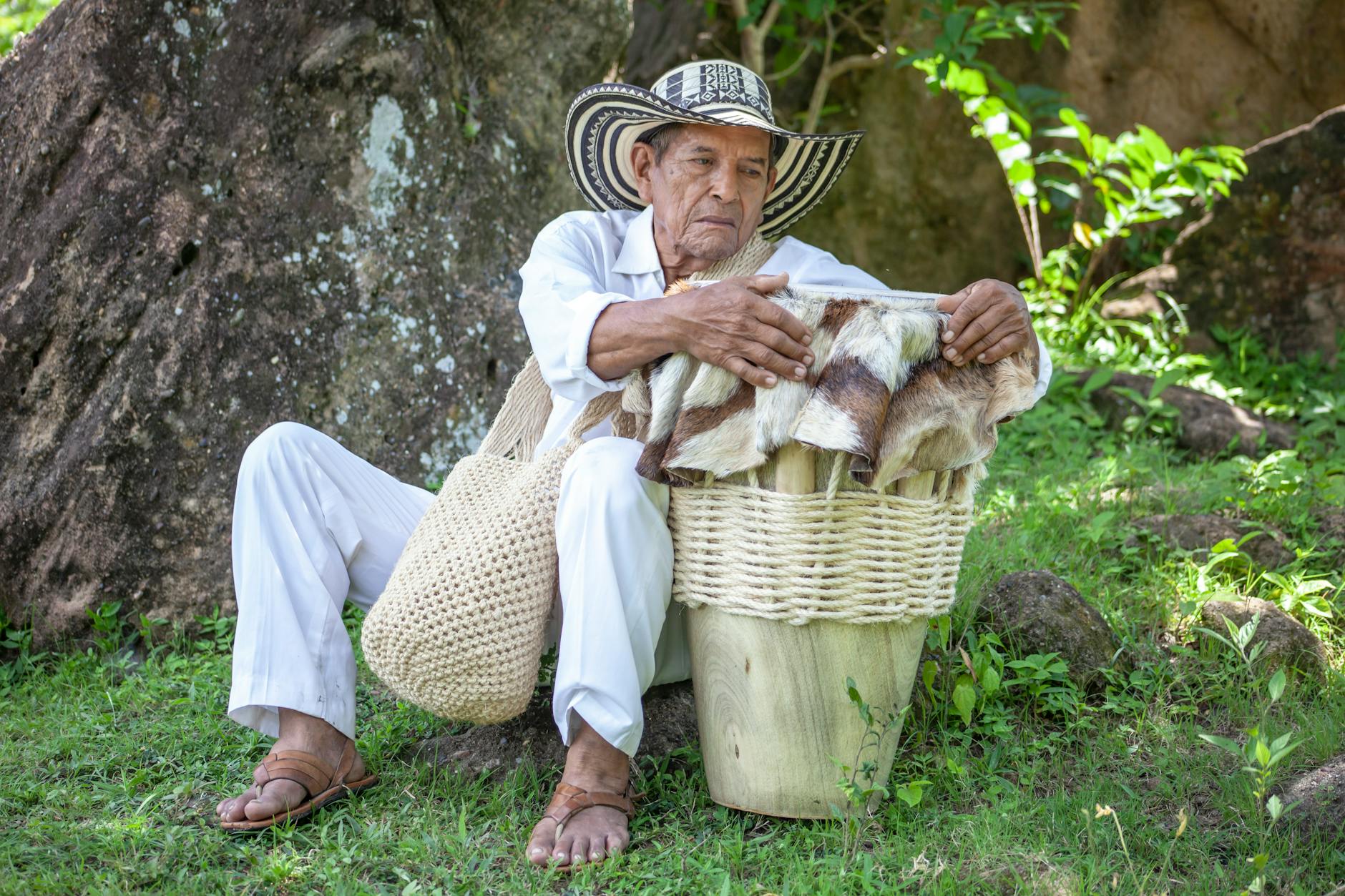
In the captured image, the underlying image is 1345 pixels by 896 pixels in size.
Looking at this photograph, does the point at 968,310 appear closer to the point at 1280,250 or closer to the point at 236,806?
the point at 236,806

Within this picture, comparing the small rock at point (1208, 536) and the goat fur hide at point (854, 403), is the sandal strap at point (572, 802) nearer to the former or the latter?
the goat fur hide at point (854, 403)

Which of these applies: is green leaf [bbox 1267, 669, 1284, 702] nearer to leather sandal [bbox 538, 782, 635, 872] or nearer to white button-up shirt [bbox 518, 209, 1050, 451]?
white button-up shirt [bbox 518, 209, 1050, 451]

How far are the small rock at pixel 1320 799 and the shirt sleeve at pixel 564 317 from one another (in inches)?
61.7

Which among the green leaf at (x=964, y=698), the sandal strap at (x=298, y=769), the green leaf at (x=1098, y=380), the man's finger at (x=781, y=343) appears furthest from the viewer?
the green leaf at (x=1098, y=380)

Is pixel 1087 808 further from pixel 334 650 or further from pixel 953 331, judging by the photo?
pixel 334 650

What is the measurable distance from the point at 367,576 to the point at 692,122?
129 cm

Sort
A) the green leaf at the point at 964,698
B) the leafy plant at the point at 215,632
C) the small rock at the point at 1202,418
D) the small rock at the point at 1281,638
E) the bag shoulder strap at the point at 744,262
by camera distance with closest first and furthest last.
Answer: the green leaf at the point at 964,698, the bag shoulder strap at the point at 744,262, the small rock at the point at 1281,638, the leafy plant at the point at 215,632, the small rock at the point at 1202,418

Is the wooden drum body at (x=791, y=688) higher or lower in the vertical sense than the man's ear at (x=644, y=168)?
lower

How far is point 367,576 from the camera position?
2.76 metres

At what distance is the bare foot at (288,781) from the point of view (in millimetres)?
2428

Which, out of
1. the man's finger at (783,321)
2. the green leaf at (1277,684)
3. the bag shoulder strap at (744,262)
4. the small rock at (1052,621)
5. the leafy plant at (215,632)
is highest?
the bag shoulder strap at (744,262)

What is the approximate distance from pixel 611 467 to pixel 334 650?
0.78 metres

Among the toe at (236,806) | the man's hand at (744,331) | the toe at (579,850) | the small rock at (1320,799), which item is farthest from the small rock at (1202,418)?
the toe at (236,806)

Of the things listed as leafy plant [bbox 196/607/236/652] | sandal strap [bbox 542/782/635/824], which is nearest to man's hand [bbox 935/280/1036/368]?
sandal strap [bbox 542/782/635/824]
